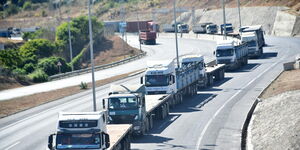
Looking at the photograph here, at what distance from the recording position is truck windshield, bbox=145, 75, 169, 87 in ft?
150

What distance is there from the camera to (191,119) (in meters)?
42.2

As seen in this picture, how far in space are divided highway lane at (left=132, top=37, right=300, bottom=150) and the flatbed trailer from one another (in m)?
1.73

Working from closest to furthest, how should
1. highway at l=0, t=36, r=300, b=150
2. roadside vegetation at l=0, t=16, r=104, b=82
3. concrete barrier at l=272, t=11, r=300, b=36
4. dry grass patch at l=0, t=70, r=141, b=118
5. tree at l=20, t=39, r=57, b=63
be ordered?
highway at l=0, t=36, r=300, b=150 → dry grass patch at l=0, t=70, r=141, b=118 → roadside vegetation at l=0, t=16, r=104, b=82 → tree at l=20, t=39, r=57, b=63 → concrete barrier at l=272, t=11, r=300, b=36

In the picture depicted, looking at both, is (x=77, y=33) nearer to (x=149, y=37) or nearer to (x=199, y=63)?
(x=149, y=37)

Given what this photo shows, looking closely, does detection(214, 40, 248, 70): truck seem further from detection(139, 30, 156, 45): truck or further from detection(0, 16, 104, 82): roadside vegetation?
detection(139, 30, 156, 45): truck

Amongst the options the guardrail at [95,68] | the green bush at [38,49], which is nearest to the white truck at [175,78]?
the guardrail at [95,68]

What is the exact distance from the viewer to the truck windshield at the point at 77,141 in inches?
1052

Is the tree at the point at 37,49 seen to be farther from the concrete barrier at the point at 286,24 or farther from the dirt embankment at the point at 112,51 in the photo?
the concrete barrier at the point at 286,24

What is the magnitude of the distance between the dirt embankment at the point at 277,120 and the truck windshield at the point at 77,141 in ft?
28.0

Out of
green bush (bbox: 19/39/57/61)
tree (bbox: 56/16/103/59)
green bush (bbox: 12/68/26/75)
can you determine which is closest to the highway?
green bush (bbox: 12/68/26/75)

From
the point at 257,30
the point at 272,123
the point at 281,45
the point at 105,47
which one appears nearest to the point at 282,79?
the point at 272,123

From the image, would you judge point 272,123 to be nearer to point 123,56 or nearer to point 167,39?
point 123,56

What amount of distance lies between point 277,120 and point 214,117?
753cm

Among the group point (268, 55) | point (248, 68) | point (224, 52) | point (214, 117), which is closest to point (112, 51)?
point (268, 55)
